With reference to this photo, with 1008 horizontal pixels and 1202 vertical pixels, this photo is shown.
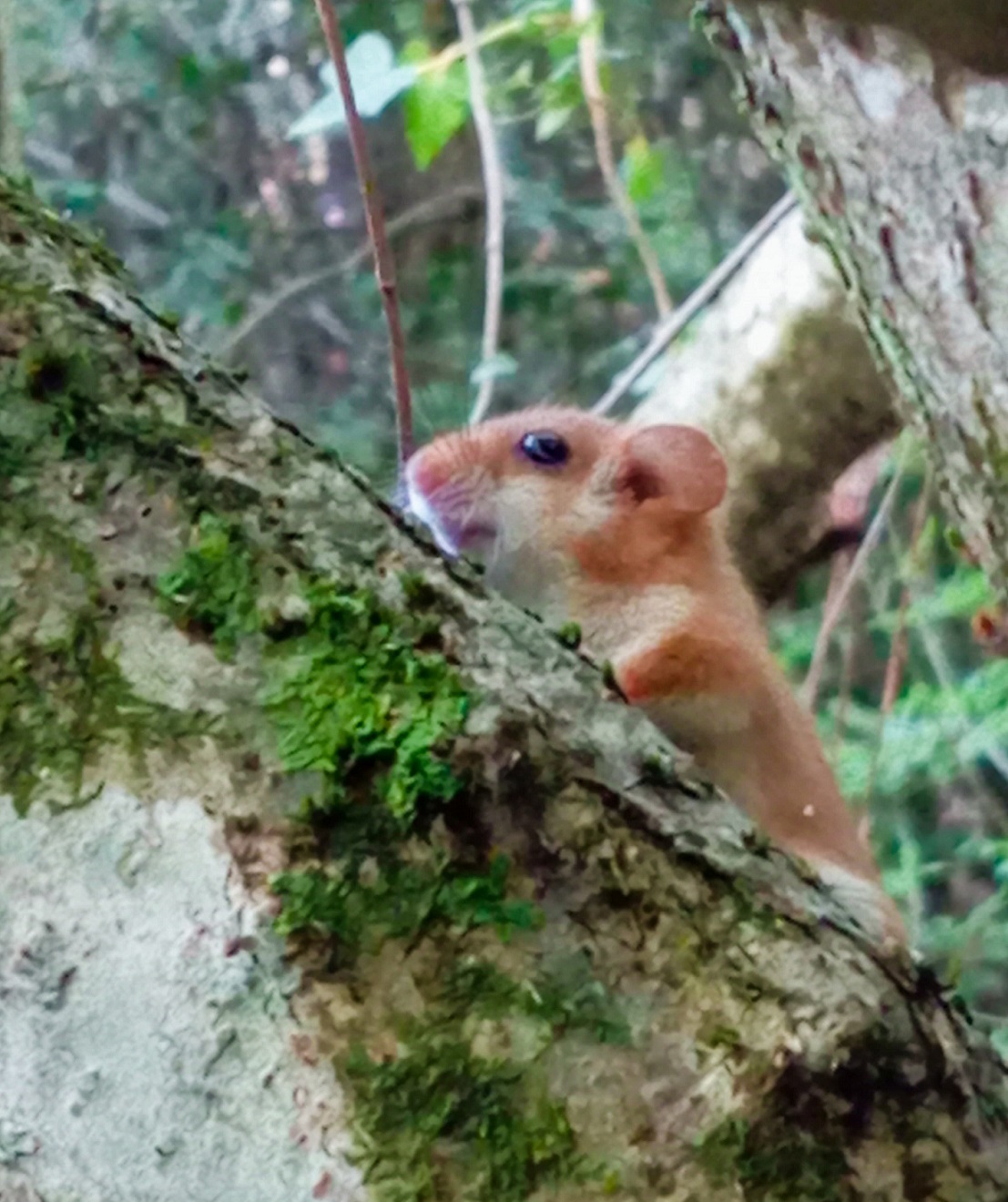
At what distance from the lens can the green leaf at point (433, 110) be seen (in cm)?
180

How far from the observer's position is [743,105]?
1118mm

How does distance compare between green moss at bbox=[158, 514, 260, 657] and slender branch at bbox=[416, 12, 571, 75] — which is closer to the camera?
green moss at bbox=[158, 514, 260, 657]

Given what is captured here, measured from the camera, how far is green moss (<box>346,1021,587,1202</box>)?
626 mm

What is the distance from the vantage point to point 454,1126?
641 millimetres

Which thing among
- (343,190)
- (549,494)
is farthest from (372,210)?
(343,190)

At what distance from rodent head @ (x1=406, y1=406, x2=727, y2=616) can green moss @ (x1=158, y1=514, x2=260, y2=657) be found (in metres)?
0.76

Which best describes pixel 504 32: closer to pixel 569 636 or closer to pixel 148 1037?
pixel 569 636

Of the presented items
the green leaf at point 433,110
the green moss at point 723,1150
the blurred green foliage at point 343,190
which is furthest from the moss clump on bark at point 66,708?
the blurred green foliage at point 343,190

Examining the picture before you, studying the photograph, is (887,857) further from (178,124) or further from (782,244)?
(178,124)

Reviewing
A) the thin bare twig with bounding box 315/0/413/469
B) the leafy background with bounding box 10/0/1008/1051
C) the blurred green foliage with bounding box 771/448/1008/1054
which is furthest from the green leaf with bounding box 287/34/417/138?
the leafy background with bounding box 10/0/1008/1051

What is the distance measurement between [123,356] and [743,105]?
0.54m

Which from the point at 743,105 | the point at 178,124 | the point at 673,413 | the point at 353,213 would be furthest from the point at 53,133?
the point at 743,105

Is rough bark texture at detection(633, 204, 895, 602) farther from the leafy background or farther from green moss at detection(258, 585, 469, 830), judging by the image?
green moss at detection(258, 585, 469, 830)

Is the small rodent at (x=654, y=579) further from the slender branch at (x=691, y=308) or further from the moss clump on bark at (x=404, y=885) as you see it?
the moss clump on bark at (x=404, y=885)
